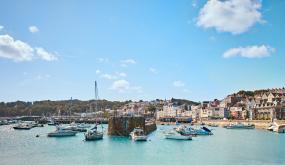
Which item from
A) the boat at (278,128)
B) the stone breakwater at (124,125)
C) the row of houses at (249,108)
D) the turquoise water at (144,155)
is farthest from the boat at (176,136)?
the row of houses at (249,108)

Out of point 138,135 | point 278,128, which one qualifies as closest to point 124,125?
point 138,135

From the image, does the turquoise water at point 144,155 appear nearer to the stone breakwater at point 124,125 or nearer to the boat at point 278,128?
the stone breakwater at point 124,125

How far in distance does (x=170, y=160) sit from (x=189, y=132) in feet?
123

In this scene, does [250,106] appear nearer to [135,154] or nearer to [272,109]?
[272,109]

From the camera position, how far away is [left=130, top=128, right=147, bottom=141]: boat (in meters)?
63.2

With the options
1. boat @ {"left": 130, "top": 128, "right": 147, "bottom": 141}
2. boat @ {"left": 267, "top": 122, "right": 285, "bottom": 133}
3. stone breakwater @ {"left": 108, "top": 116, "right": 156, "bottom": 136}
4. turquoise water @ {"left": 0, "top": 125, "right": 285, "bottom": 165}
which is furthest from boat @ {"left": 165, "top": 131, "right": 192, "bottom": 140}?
boat @ {"left": 267, "top": 122, "right": 285, "bottom": 133}

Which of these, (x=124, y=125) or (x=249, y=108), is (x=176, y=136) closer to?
(x=124, y=125)

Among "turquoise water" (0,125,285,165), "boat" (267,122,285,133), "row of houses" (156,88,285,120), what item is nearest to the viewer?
"turquoise water" (0,125,285,165)

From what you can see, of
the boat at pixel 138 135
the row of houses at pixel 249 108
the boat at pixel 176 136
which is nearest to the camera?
the boat at pixel 138 135

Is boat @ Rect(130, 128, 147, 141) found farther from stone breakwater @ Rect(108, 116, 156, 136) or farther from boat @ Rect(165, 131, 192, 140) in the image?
boat @ Rect(165, 131, 192, 140)

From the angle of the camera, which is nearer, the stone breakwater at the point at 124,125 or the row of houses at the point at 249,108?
the stone breakwater at the point at 124,125

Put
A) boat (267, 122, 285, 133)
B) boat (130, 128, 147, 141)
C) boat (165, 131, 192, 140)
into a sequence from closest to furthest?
boat (130, 128, 147, 141) < boat (165, 131, 192, 140) < boat (267, 122, 285, 133)

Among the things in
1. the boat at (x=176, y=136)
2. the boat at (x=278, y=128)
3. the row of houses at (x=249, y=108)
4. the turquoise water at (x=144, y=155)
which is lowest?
the turquoise water at (x=144, y=155)

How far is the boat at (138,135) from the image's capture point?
63250mm
